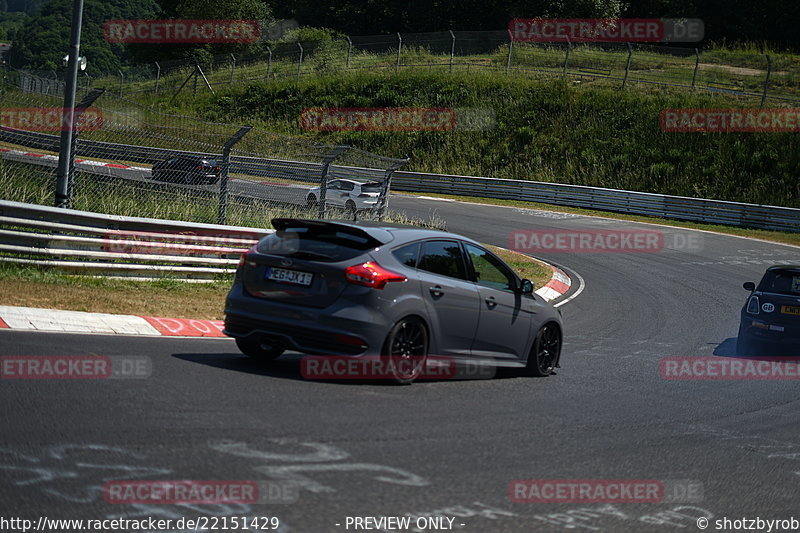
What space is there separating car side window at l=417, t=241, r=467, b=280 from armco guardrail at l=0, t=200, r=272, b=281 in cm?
564

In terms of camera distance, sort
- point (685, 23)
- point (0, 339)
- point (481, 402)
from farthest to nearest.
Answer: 1. point (685, 23)
2. point (0, 339)
3. point (481, 402)

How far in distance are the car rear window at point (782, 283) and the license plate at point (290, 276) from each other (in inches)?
338

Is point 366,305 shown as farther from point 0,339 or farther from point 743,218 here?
point 743,218

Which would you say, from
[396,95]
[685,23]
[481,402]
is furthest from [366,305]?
[685,23]

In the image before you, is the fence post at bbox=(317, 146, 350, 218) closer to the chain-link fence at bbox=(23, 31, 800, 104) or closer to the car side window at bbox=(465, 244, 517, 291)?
the car side window at bbox=(465, 244, 517, 291)

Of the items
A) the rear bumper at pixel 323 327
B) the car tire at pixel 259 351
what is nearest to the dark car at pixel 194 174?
the car tire at pixel 259 351

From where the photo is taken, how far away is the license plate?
836cm

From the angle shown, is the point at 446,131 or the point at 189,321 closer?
the point at 189,321

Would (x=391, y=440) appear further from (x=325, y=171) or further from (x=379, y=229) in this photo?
(x=325, y=171)

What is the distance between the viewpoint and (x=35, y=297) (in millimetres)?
11031

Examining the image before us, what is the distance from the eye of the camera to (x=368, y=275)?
824 centimetres

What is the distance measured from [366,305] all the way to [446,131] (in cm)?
4120

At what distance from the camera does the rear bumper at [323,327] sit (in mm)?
8117

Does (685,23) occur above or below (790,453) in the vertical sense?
above
